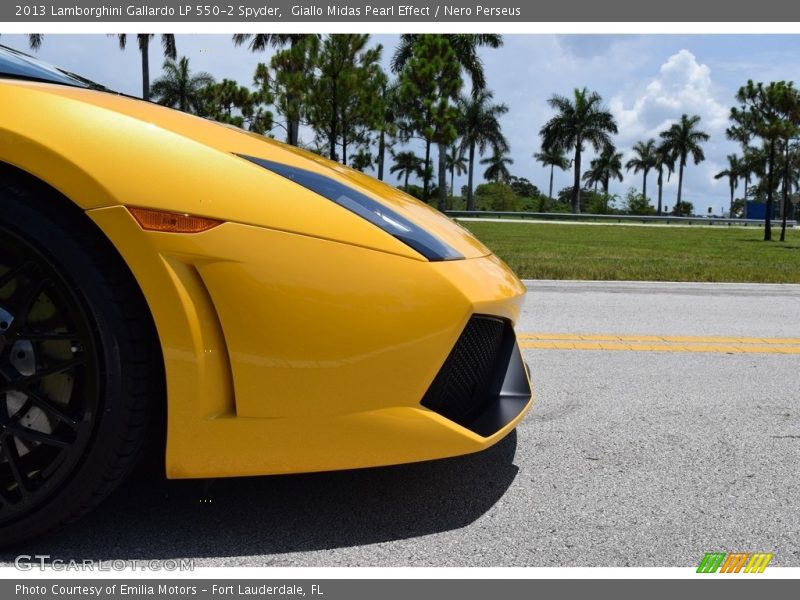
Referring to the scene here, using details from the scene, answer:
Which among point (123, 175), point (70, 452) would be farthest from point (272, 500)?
point (123, 175)

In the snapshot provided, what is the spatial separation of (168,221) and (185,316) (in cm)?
22

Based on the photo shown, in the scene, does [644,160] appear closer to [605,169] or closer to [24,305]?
[605,169]

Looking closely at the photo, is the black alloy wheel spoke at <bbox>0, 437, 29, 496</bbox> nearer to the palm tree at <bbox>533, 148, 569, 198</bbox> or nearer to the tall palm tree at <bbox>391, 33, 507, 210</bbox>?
the tall palm tree at <bbox>391, 33, 507, 210</bbox>

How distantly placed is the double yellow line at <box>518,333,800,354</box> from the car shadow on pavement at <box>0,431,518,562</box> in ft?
7.36

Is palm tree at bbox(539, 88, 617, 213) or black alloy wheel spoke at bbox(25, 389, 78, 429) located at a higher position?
palm tree at bbox(539, 88, 617, 213)

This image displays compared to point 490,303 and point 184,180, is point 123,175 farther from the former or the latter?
point 490,303

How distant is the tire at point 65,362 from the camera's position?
5.30 feet

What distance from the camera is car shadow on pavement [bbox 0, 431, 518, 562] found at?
1790 mm

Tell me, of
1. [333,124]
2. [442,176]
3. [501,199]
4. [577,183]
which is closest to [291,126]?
[333,124]

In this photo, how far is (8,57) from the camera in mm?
2266

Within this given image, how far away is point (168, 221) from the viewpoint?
1.60 metres

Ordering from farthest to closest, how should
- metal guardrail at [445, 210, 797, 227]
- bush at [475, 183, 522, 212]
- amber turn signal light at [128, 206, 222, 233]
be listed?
bush at [475, 183, 522, 212] < metal guardrail at [445, 210, 797, 227] < amber turn signal light at [128, 206, 222, 233]

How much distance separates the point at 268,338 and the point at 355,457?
0.39m

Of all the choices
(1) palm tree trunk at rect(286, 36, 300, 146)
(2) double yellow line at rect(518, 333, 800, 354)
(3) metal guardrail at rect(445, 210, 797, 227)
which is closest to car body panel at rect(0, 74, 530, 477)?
(2) double yellow line at rect(518, 333, 800, 354)
